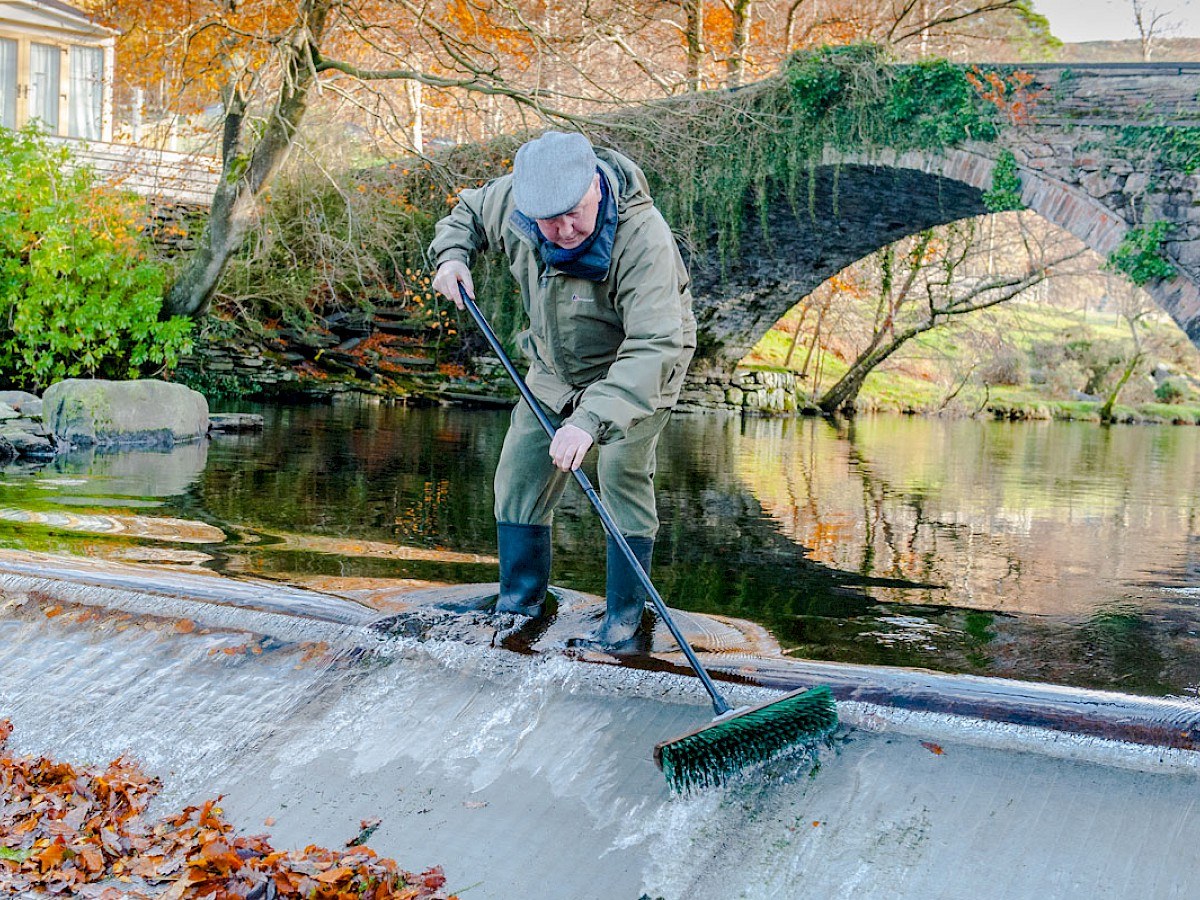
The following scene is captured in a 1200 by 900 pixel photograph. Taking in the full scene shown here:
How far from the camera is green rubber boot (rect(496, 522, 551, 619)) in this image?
4.41 m

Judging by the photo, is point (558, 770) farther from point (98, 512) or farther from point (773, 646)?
point (98, 512)

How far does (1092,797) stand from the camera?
3070 millimetres

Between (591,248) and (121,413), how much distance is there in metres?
8.23

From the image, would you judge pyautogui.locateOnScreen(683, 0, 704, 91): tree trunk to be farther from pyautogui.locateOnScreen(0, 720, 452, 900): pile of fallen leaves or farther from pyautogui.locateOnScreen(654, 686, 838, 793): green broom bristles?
pyautogui.locateOnScreen(0, 720, 452, 900): pile of fallen leaves

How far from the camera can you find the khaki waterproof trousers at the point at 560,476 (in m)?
4.08

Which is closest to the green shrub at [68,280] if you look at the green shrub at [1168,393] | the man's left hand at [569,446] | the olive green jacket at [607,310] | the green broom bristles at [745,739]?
the olive green jacket at [607,310]

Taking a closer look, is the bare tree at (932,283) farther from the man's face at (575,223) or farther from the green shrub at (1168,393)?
the man's face at (575,223)

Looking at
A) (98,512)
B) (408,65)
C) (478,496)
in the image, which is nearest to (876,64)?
(408,65)

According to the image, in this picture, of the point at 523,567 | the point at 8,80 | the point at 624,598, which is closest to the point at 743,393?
the point at 8,80

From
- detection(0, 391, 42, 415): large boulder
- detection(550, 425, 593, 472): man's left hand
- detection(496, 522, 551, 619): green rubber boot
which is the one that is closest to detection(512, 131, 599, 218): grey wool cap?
→ detection(550, 425, 593, 472): man's left hand

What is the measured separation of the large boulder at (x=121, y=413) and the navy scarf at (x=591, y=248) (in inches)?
307

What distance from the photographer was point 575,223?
11.6ft

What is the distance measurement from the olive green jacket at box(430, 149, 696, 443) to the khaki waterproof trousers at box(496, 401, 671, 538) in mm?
128

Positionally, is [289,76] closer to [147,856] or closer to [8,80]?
[147,856]
